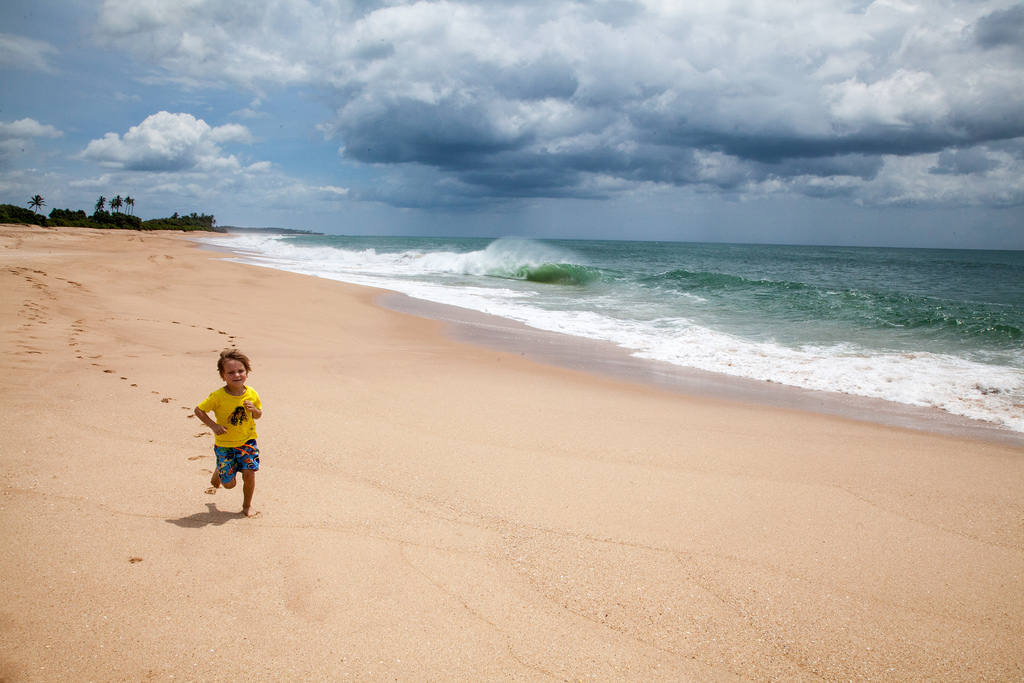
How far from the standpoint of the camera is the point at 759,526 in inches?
149

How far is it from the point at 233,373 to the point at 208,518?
0.95 metres

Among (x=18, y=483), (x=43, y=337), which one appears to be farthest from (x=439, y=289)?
(x=18, y=483)

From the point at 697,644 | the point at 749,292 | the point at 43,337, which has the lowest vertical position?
the point at 697,644

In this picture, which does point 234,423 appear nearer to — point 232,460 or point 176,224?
point 232,460

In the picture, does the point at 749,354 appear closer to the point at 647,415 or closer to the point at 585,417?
the point at 647,415

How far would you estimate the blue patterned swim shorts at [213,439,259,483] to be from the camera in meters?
3.38

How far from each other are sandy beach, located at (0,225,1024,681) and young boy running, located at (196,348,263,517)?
0.31m

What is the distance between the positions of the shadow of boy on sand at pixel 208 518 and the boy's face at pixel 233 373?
832 mm

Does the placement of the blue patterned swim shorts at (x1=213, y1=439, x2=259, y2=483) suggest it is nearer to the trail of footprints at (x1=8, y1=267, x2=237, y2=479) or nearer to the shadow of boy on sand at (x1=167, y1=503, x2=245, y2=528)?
the shadow of boy on sand at (x1=167, y1=503, x2=245, y2=528)

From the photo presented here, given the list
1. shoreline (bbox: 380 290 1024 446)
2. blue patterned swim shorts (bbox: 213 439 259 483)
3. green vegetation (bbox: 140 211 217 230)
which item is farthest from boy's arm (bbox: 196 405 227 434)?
green vegetation (bbox: 140 211 217 230)

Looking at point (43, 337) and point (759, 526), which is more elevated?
point (43, 337)

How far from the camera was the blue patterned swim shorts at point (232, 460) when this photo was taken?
3383 millimetres

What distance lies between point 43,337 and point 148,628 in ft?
21.8

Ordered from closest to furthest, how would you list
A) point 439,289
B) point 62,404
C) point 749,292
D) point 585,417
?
point 62,404 < point 585,417 < point 439,289 < point 749,292
